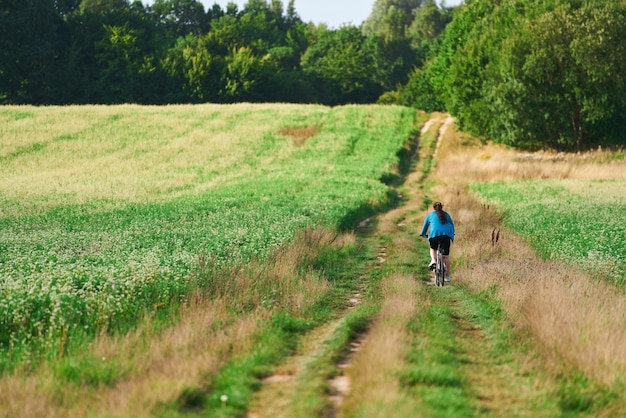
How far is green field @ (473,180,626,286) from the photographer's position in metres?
18.5

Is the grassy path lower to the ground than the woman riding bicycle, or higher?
lower

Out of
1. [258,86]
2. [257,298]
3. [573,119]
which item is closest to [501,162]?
[573,119]

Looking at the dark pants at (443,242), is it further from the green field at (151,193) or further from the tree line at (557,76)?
the tree line at (557,76)

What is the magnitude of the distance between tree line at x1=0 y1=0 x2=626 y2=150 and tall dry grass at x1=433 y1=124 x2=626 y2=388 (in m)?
21.4

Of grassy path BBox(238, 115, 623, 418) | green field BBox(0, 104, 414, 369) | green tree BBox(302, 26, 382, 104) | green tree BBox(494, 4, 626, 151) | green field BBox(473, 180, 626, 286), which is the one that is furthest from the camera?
green tree BBox(302, 26, 382, 104)

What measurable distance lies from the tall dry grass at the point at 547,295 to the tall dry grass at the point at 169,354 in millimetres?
4218

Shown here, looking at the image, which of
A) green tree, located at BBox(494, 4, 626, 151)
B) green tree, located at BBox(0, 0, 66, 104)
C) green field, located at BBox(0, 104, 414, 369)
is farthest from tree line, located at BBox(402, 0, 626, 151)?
green tree, located at BBox(0, 0, 66, 104)

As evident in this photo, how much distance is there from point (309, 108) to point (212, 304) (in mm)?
64283

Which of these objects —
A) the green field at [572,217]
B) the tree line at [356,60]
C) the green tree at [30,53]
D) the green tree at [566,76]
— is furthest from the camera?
the green tree at [30,53]

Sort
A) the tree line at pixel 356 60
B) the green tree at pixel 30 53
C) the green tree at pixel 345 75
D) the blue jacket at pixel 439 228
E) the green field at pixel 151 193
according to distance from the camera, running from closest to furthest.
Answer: the green field at pixel 151 193
the blue jacket at pixel 439 228
the tree line at pixel 356 60
the green tree at pixel 30 53
the green tree at pixel 345 75

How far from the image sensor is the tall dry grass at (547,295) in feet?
32.6

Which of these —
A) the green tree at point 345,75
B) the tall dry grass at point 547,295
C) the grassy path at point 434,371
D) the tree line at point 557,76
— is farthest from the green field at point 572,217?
the green tree at point 345,75

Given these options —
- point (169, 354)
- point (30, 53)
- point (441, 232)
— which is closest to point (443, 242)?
point (441, 232)

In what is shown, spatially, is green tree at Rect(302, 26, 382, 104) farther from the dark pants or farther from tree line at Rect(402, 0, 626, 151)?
the dark pants
